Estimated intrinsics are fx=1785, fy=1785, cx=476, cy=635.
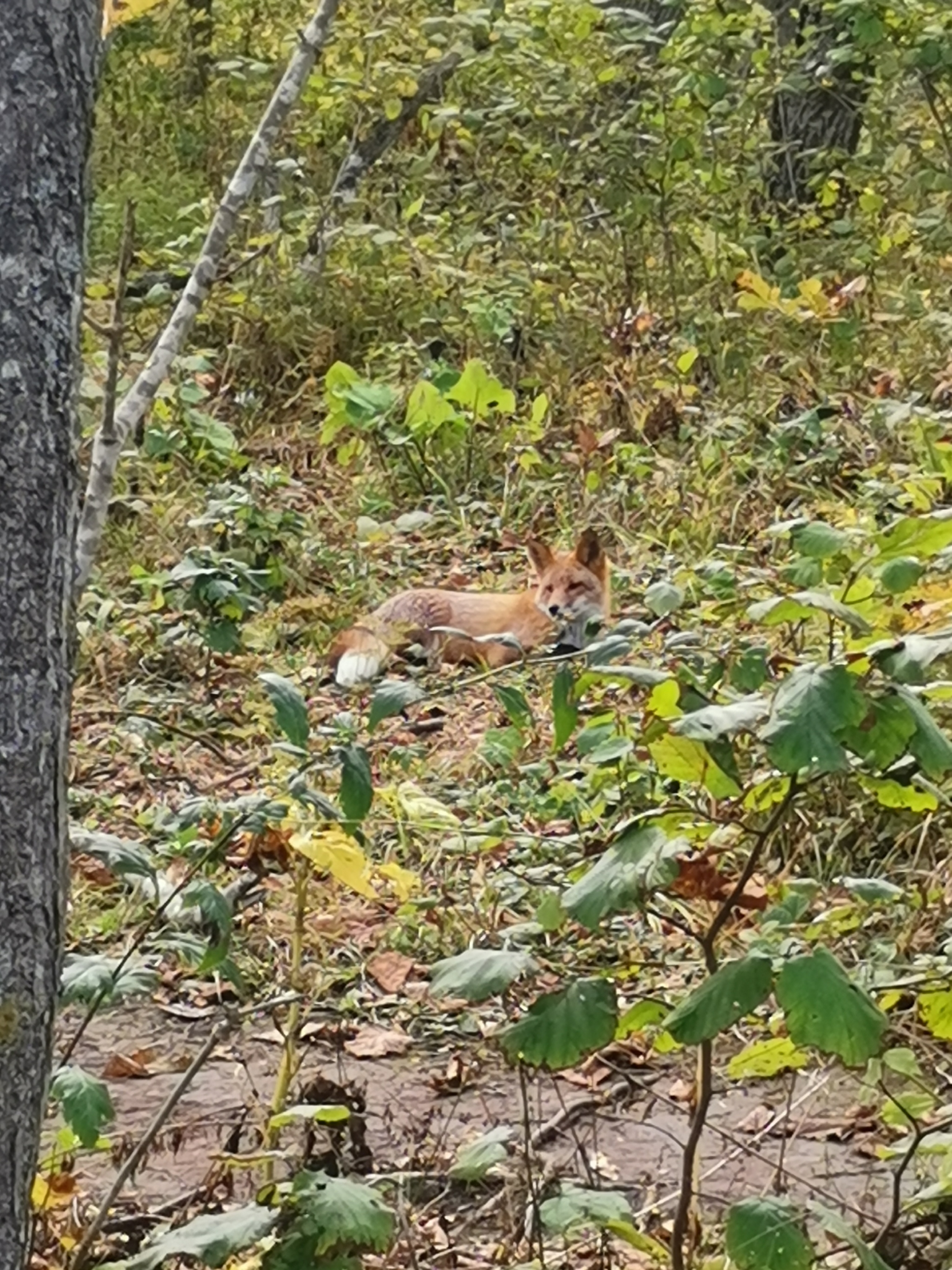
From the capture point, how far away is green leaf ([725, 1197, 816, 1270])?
7.38 feet

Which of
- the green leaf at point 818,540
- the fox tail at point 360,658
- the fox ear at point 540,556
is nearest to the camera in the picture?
the green leaf at point 818,540

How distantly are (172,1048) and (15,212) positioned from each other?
2.89 meters

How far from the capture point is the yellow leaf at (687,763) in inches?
98.0

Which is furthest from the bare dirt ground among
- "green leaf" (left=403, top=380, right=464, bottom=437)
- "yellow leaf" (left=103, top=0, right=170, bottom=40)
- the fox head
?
"green leaf" (left=403, top=380, right=464, bottom=437)

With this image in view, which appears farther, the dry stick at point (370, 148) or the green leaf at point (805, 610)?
the dry stick at point (370, 148)

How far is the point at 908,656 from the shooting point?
2.19m

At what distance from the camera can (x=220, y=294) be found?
31.4ft

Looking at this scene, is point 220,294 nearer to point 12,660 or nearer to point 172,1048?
point 172,1048

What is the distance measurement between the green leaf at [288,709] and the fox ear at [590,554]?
14.1ft

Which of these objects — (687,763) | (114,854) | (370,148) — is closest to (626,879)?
(687,763)

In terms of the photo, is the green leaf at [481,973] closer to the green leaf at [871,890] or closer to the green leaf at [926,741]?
the green leaf at [871,890]

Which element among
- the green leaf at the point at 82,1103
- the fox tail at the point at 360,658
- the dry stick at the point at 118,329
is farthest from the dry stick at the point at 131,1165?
the fox tail at the point at 360,658

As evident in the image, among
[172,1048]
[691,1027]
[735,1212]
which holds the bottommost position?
[172,1048]

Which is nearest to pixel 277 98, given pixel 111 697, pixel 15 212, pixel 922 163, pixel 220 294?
pixel 15 212
